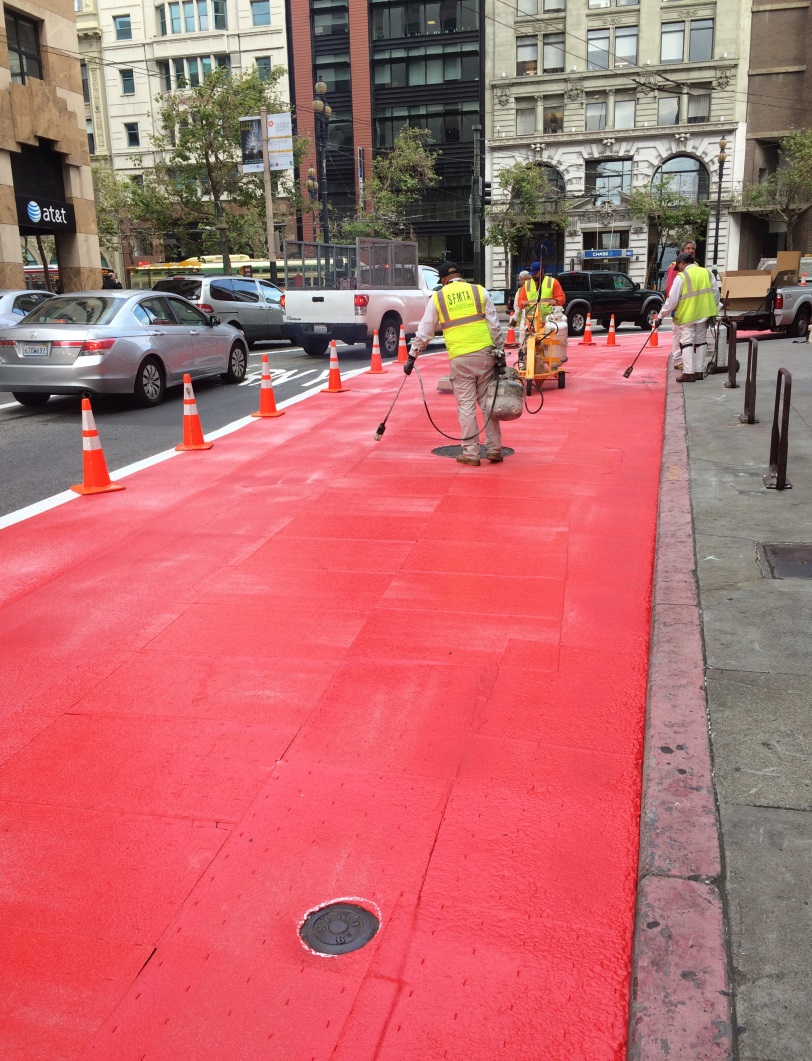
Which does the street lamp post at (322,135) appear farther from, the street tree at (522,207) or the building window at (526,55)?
the building window at (526,55)

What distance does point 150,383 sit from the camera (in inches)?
521

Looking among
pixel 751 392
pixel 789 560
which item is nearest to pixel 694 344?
pixel 751 392

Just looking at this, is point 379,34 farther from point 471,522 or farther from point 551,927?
point 551,927

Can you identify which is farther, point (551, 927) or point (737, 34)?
point (737, 34)

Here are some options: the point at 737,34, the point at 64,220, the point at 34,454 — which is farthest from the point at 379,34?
the point at 34,454

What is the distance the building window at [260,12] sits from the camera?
61.5 m

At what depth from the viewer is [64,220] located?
30594 millimetres

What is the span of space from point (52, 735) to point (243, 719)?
2.77 feet

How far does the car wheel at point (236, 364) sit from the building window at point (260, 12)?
181 ft

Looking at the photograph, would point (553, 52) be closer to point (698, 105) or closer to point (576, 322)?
point (698, 105)

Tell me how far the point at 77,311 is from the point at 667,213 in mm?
46262

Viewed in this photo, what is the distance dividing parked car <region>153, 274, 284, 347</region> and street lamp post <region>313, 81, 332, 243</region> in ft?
43.5

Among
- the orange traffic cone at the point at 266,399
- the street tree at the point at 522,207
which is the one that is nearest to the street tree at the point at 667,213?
the street tree at the point at 522,207

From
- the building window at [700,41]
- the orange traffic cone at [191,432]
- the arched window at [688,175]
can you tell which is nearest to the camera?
the orange traffic cone at [191,432]
